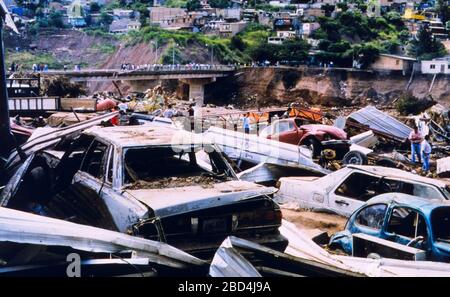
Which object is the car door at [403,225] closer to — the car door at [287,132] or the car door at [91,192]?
the car door at [91,192]

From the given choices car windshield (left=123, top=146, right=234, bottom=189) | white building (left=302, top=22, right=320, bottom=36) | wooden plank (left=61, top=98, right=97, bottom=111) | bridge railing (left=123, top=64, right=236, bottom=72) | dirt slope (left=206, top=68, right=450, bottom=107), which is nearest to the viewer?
car windshield (left=123, top=146, right=234, bottom=189)

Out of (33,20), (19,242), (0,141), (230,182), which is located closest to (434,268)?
(230,182)

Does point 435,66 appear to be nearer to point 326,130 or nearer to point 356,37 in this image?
point 356,37

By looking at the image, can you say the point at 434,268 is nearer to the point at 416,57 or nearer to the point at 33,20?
the point at 416,57

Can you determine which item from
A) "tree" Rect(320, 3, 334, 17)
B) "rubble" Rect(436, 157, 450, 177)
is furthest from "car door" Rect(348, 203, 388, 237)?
"tree" Rect(320, 3, 334, 17)

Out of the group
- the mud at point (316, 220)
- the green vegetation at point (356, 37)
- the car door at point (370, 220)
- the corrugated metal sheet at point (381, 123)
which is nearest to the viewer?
the car door at point (370, 220)

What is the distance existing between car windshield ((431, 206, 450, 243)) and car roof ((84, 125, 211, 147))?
2005 millimetres

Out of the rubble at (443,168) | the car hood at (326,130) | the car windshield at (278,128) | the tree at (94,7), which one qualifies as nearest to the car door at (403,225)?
the rubble at (443,168)

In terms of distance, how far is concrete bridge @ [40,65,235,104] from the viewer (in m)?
45.1

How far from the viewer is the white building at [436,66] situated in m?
49.8

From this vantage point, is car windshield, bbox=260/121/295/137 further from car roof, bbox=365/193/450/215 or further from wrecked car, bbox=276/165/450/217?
car roof, bbox=365/193/450/215

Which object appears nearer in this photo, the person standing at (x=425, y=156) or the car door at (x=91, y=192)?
the car door at (x=91, y=192)

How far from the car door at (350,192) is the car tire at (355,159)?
13.1ft

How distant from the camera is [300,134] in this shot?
46.4ft
